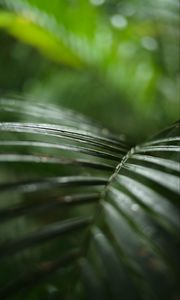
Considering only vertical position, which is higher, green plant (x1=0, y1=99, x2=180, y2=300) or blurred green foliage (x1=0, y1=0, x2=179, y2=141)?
blurred green foliage (x1=0, y1=0, x2=179, y2=141)

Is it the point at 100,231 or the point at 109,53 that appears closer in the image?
the point at 100,231

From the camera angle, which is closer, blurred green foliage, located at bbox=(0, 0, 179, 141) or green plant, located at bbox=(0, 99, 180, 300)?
green plant, located at bbox=(0, 99, 180, 300)

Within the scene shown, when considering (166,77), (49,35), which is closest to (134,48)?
(166,77)

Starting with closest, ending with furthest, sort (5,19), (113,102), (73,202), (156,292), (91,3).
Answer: (156,292)
(73,202)
(5,19)
(91,3)
(113,102)

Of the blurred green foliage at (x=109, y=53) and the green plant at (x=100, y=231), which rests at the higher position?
the blurred green foliage at (x=109, y=53)

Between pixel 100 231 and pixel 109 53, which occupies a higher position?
pixel 109 53

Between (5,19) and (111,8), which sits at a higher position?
(111,8)

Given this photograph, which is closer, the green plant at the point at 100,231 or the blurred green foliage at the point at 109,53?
the green plant at the point at 100,231

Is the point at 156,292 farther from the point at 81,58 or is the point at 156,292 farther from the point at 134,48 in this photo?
the point at 134,48
